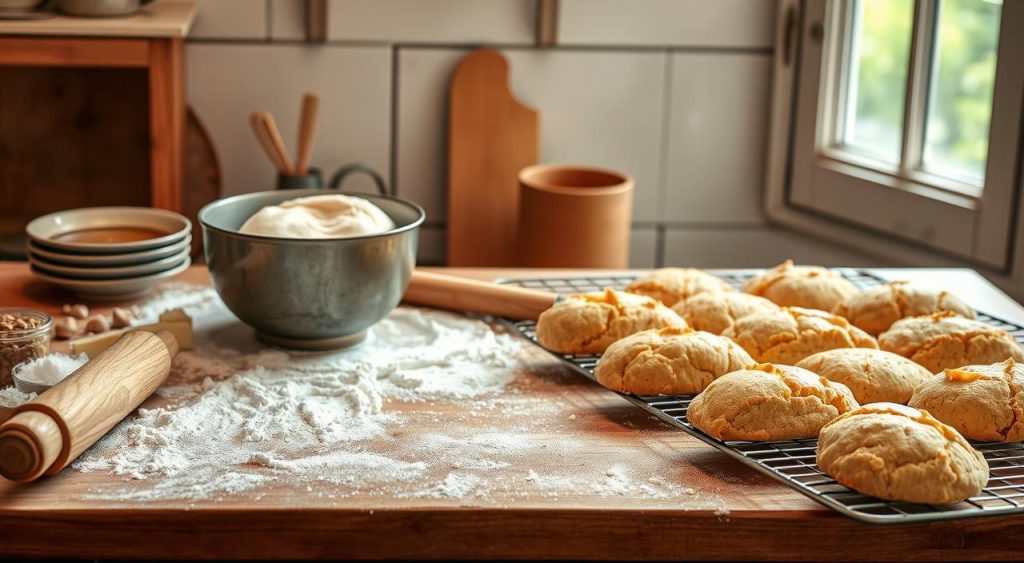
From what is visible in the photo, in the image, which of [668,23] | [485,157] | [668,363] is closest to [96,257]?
[668,363]

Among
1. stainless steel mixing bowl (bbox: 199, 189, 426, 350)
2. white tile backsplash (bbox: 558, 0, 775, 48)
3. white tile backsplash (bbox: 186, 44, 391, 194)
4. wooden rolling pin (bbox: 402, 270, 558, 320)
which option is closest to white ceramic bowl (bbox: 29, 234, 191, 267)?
stainless steel mixing bowl (bbox: 199, 189, 426, 350)

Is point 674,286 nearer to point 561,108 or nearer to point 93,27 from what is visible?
point 561,108

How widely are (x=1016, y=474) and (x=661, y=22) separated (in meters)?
1.58

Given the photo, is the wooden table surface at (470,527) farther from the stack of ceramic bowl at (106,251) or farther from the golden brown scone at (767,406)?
the stack of ceramic bowl at (106,251)

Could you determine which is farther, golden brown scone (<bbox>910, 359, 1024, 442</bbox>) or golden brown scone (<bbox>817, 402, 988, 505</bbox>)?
golden brown scone (<bbox>910, 359, 1024, 442</bbox>)

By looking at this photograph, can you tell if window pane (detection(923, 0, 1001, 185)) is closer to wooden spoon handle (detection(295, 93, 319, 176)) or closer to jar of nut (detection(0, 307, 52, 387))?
wooden spoon handle (detection(295, 93, 319, 176))

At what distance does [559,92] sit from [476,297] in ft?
3.47

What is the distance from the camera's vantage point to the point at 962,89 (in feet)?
6.37

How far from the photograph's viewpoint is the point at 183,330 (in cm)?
123

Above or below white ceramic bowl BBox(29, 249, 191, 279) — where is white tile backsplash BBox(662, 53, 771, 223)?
above

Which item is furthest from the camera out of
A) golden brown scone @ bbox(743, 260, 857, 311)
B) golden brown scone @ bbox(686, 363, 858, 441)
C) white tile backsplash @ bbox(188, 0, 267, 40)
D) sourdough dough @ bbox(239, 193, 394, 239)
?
white tile backsplash @ bbox(188, 0, 267, 40)

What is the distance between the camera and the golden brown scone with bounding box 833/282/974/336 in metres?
1.28

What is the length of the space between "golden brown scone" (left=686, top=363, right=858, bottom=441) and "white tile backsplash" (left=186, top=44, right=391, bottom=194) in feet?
4.79

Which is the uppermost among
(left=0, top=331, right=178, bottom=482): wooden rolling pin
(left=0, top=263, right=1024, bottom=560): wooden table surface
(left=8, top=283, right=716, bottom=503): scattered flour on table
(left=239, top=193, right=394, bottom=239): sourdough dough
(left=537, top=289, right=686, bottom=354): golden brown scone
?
(left=239, top=193, right=394, bottom=239): sourdough dough
